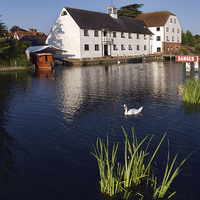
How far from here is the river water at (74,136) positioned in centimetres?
546

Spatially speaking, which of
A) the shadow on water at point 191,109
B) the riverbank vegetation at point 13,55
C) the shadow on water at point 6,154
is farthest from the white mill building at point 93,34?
the shadow on water at point 6,154

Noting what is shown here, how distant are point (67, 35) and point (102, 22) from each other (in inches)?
350

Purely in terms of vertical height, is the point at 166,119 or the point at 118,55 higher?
the point at 118,55

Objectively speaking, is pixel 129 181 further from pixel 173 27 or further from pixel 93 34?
pixel 173 27

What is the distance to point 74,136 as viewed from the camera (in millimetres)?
8469

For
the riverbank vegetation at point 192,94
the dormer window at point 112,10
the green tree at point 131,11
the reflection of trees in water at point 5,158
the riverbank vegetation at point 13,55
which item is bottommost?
the reflection of trees in water at point 5,158

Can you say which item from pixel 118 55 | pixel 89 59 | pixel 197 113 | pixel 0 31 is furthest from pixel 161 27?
pixel 197 113

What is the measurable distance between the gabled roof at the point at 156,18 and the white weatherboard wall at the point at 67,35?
2834 cm

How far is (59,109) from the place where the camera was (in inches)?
481

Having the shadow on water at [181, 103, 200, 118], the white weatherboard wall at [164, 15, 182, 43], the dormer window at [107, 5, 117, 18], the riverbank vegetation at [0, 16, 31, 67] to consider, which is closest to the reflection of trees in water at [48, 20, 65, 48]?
the riverbank vegetation at [0, 16, 31, 67]

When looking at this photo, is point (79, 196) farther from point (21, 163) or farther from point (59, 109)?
point (59, 109)

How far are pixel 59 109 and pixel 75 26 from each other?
122ft

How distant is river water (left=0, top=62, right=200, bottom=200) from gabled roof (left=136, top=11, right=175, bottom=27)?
2180 inches

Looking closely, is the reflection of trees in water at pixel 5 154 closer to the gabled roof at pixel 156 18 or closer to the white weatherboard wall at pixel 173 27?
the gabled roof at pixel 156 18
